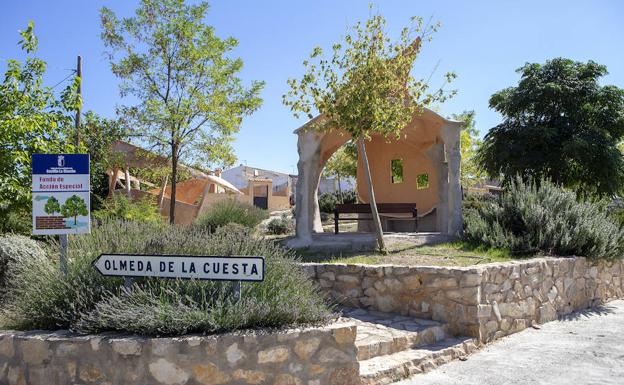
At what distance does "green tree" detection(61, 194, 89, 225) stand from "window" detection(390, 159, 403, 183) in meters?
11.1

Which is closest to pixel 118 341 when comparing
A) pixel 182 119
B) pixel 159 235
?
pixel 159 235

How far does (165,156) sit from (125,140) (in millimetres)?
1547

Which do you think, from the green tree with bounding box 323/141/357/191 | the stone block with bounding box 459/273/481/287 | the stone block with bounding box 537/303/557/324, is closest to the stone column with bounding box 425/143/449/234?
the stone block with bounding box 537/303/557/324

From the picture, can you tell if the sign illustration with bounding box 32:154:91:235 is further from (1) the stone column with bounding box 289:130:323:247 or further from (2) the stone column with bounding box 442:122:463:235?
(2) the stone column with bounding box 442:122:463:235

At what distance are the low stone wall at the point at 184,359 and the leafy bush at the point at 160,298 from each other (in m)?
0.16

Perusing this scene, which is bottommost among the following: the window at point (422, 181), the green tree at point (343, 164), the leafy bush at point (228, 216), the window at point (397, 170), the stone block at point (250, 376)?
the stone block at point (250, 376)

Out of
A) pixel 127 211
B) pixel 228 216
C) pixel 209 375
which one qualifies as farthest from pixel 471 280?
pixel 127 211

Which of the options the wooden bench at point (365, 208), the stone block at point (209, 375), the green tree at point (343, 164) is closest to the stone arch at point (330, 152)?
the wooden bench at point (365, 208)

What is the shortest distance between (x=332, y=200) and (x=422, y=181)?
879 centimetres

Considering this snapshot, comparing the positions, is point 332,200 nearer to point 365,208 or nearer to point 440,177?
point 440,177

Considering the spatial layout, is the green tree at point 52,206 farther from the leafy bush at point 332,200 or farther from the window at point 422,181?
the leafy bush at point 332,200

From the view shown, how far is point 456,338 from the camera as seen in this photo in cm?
656

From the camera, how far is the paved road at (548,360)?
526cm

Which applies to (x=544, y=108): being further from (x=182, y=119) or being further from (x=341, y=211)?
(x=182, y=119)
